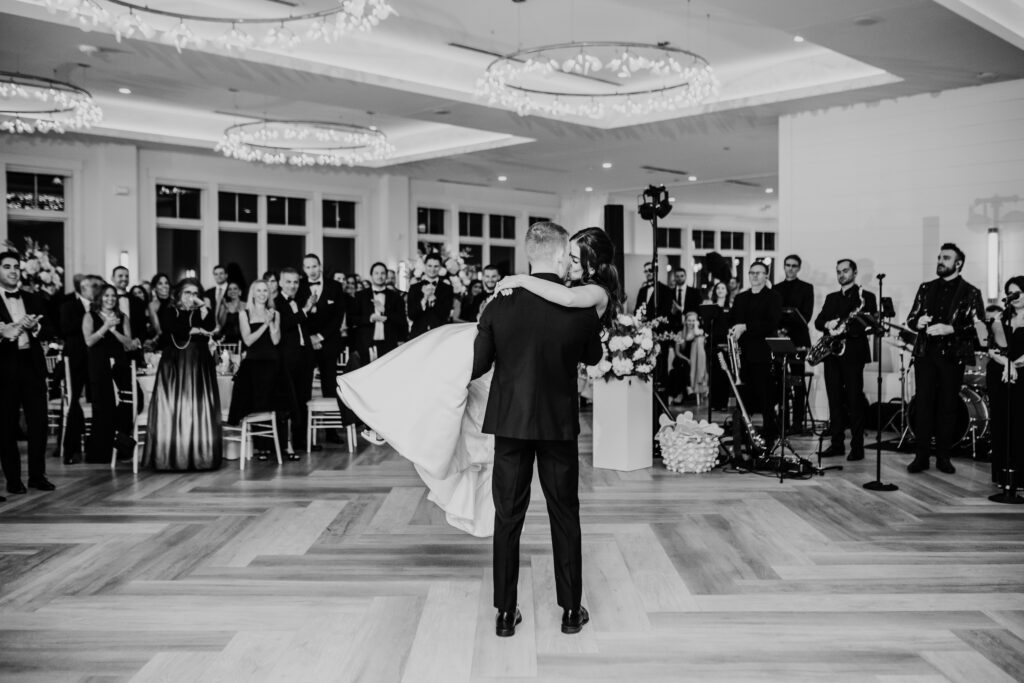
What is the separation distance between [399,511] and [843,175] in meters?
7.43

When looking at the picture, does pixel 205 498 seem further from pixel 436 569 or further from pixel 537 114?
pixel 537 114

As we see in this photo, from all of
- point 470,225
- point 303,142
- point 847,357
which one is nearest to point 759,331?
point 847,357

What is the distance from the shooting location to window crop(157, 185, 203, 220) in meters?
14.9

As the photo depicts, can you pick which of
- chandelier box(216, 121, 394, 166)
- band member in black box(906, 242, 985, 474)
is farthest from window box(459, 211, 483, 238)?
band member in black box(906, 242, 985, 474)

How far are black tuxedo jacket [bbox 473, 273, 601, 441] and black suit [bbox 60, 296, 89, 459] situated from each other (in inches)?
215

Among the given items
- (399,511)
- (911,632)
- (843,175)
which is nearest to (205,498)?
(399,511)

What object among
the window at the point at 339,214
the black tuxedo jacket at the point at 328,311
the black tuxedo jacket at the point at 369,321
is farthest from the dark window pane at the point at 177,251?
the black tuxedo jacket at the point at 328,311

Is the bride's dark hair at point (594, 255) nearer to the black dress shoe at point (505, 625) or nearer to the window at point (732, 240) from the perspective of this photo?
the black dress shoe at point (505, 625)

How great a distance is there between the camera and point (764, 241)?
22.8m

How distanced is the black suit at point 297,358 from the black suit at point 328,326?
35 cm

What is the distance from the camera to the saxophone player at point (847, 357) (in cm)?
769

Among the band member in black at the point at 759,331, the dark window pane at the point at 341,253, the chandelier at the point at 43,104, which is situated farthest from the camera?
the dark window pane at the point at 341,253

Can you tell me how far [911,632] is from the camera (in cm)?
361

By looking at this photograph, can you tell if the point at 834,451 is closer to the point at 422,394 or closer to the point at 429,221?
the point at 422,394
